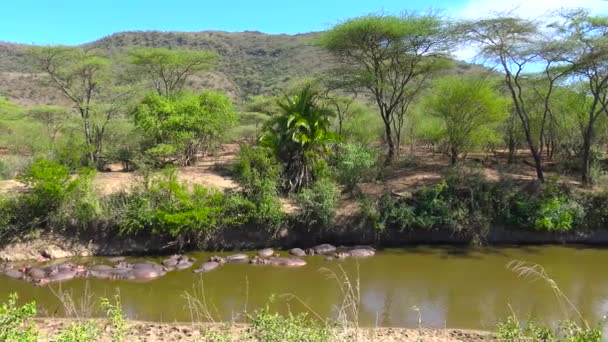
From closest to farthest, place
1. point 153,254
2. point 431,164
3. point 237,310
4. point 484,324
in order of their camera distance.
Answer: point 484,324
point 237,310
point 153,254
point 431,164

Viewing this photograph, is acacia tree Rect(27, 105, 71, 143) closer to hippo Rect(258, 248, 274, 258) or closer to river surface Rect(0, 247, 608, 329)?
river surface Rect(0, 247, 608, 329)

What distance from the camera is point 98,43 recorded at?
72000 mm

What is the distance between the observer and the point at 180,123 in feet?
69.0

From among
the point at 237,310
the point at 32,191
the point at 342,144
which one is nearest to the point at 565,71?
the point at 342,144

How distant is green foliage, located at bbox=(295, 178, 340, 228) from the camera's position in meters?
16.0

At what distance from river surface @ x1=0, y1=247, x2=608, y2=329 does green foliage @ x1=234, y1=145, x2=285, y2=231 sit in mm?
1919

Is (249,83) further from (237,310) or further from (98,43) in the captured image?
(237,310)

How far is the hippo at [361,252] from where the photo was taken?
15.1m

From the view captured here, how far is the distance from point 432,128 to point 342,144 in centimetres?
1054

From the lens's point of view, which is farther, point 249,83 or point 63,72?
point 249,83

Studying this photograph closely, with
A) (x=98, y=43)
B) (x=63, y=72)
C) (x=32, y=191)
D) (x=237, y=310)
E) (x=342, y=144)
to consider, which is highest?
(x=98, y=43)

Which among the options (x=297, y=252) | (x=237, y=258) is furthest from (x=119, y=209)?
(x=297, y=252)

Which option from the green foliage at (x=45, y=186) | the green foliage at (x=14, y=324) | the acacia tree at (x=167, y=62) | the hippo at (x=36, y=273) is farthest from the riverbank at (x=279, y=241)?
the acacia tree at (x=167, y=62)

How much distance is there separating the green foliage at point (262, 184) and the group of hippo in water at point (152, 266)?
1.03 m
